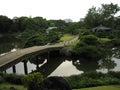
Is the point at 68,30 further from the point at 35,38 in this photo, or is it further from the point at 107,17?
the point at 35,38

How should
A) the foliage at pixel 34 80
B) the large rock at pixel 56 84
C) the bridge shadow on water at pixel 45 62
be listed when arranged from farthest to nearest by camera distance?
the bridge shadow on water at pixel 45 62 → the foliage at pixel 34 80 → the large rock at pixel 56 84

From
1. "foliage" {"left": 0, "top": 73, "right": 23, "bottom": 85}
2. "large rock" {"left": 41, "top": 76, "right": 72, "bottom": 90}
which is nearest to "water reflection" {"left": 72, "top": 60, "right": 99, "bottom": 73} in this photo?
"foliage" {"left": 0, "top": 73, "right": 23, "bottom": 85}

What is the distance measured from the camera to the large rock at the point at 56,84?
39.0 feet

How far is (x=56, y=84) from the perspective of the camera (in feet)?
39.5

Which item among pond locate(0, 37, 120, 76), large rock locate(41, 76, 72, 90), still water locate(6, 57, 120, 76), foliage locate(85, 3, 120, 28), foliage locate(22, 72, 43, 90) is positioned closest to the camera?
large rock locate(41, 76, 72, 90)

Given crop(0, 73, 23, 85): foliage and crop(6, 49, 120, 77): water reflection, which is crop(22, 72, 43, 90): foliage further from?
crop(6, 49, 120, 77): water reflection

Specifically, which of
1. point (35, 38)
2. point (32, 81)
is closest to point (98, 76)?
point (32, 81)

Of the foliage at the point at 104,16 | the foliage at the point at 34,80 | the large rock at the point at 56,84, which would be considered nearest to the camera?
the large rock at the point at 56,84

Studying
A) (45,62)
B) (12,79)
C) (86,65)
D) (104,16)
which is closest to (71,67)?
(86,65)

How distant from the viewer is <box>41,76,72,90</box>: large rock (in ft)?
39.0

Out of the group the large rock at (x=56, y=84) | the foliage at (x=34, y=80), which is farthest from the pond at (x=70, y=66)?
the large rock at (x=56, y=84)

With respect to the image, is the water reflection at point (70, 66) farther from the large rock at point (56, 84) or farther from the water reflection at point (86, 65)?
A: the large rock at point (56, 84)

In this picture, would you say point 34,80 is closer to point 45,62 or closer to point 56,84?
point 56,84

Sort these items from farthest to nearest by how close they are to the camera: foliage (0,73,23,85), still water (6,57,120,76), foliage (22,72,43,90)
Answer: still water (6,57,120,76) < foliage (0,73,23,85) < foliage (22,72,43,90)
